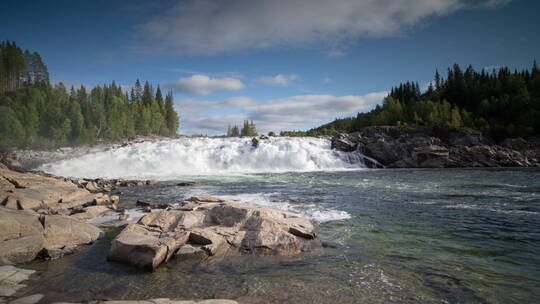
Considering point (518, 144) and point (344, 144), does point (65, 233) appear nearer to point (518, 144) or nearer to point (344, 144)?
point (344, 144)

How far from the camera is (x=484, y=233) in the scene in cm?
808

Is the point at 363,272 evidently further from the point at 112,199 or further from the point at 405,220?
the point at 112,199

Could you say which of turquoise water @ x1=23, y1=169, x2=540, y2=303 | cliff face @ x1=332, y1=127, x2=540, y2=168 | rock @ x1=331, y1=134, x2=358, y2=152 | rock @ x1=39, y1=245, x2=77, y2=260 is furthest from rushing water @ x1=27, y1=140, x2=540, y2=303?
cliff face @ x1=332, y1=127, x2=540, y2=168

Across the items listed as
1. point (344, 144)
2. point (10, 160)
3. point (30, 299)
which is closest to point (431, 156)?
point (344, 144)

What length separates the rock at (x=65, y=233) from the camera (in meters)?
6.80

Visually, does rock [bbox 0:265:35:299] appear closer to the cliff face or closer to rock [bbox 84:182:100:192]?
rock [bbox 84:182:100:192]

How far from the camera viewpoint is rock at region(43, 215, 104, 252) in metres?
6.80

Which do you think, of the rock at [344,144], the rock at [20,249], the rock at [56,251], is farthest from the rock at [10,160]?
the rock at [344,144]

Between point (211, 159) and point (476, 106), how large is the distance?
83729mm

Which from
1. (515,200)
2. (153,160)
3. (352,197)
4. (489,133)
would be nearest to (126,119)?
(153,160)

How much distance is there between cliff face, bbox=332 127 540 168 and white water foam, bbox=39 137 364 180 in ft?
12.1

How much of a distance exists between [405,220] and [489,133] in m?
62.8

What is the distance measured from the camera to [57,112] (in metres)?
59.7

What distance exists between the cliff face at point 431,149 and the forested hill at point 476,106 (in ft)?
14.5
